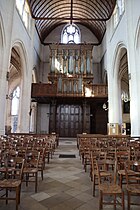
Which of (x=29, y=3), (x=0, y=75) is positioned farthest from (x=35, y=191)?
(x=29, y=3)

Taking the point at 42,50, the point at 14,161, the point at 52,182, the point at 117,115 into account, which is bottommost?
the point at 52,182

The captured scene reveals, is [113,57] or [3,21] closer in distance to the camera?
[3,21]

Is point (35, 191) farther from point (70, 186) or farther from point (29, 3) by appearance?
point (29, 3)

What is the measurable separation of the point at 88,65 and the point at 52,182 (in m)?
15.9

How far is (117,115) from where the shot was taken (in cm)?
1476

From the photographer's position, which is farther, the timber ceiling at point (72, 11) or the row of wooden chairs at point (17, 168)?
the timber ceiling at point (72, 11)

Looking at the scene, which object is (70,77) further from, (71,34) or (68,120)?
(71,34)

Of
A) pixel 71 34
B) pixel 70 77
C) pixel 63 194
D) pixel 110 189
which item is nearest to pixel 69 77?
pixel 70 77

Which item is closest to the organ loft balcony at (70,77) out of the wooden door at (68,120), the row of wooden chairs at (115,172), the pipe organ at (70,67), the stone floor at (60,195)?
the pipe organ at (70,67)

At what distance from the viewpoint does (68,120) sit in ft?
61.3

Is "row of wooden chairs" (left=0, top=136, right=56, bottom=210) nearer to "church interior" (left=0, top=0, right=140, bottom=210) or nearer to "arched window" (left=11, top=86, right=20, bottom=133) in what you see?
"church interior" (left=0, top=0, right=140, bottom=210)

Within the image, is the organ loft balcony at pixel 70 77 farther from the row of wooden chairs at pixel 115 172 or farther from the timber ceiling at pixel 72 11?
the row of wooden chairs at pixel 115 172

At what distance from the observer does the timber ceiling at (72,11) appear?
16.2 meters

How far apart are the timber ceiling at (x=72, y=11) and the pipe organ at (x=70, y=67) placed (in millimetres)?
2864
